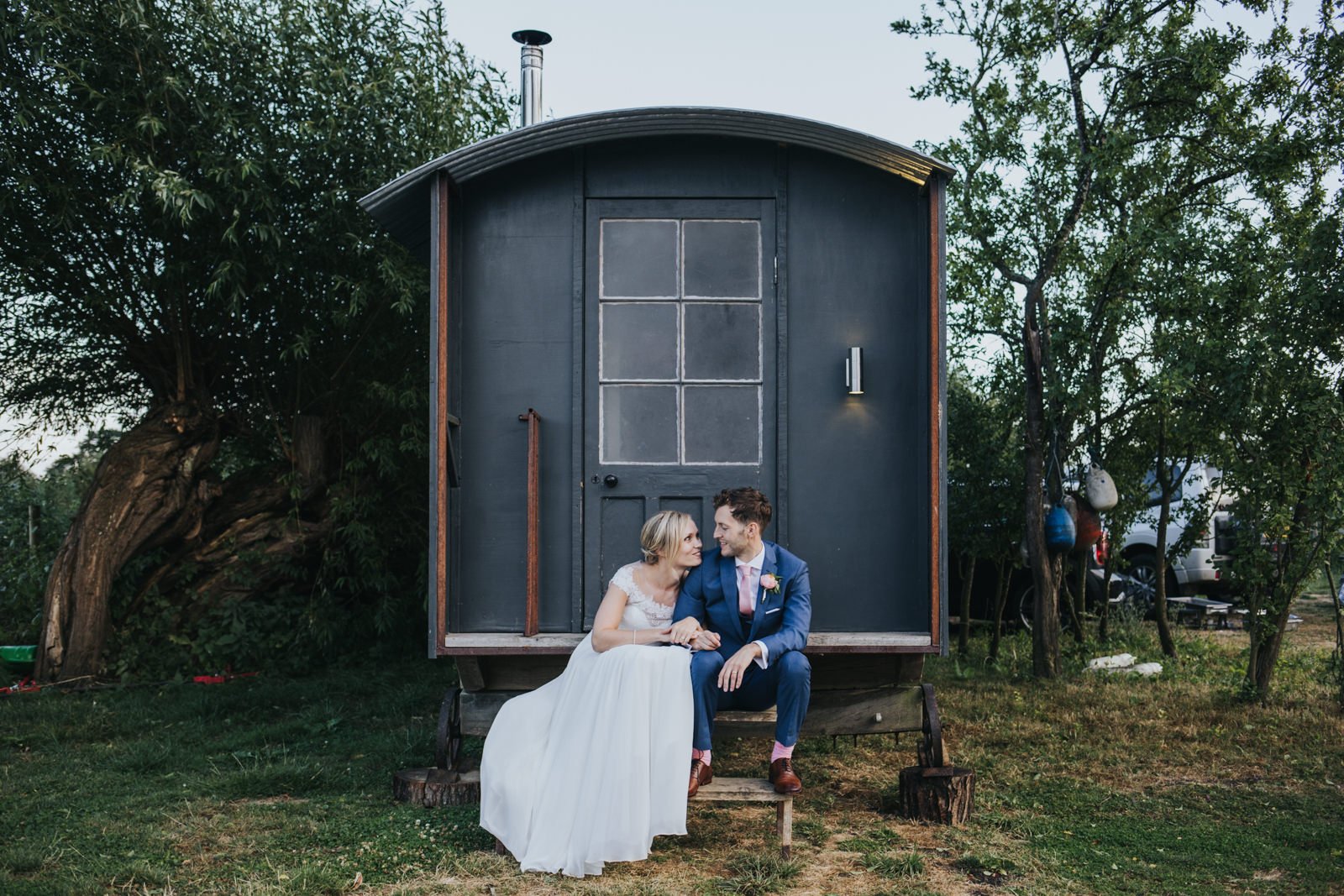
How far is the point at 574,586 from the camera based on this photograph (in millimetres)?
5469

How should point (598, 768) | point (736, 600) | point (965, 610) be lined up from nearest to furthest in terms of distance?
point (598, 768) < point (736, 600) < point (965, 610)

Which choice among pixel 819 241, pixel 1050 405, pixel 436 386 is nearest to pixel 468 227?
pixel 436 386

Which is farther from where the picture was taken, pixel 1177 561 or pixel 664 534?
pixel 1177 561

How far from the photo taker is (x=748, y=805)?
5383mm

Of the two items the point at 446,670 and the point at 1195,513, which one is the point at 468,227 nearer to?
the point at 446,670

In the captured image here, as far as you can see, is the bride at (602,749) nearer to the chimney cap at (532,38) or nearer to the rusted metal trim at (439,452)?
the rusted metal trim at (439,452)

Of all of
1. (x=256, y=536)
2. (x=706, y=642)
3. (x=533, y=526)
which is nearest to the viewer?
(x=706, y=642)

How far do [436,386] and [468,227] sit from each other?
93cm

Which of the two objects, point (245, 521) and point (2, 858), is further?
point (245, 521)

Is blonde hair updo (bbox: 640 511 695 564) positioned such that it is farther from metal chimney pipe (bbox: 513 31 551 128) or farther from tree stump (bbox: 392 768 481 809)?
metal chimney pipe (bbox: 513 31 551 128)

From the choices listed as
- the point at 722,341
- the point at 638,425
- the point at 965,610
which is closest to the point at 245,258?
the point at 638,425

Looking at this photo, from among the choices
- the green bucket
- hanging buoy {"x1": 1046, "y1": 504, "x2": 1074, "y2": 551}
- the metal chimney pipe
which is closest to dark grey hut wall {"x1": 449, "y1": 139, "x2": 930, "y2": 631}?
the metal chimney pipe

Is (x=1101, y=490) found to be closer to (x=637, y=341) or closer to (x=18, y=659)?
(x=637, y=341)

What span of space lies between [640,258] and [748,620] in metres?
1.82
